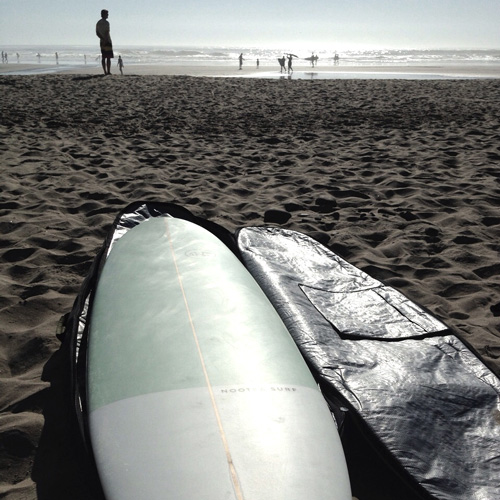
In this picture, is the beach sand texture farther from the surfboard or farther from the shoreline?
the shoreline

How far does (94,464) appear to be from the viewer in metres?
Result: 1.40

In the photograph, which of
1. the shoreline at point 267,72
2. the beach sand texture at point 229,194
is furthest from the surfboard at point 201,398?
the shoreline at point 267,72

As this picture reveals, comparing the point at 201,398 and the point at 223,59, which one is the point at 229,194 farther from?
the point at 223,59

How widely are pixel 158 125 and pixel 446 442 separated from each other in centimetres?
635

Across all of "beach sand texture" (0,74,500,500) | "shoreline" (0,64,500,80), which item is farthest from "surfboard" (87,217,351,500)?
"shoreline" (0,64,500,80)

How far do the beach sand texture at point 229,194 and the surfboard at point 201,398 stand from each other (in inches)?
11.2

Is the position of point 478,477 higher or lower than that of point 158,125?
lower

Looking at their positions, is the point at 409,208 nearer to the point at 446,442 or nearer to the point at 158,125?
the point at 446,442

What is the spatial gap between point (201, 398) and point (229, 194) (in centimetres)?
294

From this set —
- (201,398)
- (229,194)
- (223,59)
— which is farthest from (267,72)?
(201,398)

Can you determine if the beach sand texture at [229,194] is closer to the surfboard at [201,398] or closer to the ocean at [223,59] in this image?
the surfboard at [201,398]

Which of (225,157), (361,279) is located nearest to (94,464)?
(361,279)

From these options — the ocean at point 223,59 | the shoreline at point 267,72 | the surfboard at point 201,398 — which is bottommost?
the surfboard at point 201,398

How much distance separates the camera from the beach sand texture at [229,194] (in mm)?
2064
